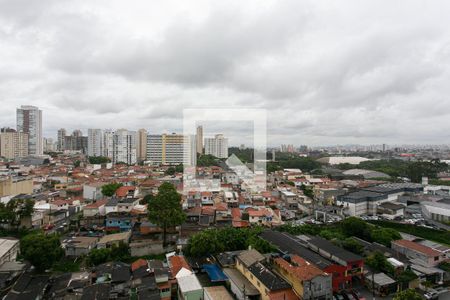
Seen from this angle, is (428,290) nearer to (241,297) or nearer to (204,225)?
(241,297)

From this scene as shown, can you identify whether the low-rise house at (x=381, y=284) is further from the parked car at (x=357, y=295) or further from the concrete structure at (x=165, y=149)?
the concrete structure at (x=165, y=149)

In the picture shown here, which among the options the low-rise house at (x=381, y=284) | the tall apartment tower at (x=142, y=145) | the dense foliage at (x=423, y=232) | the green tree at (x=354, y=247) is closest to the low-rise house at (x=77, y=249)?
the green tree at (x=354, y=247)

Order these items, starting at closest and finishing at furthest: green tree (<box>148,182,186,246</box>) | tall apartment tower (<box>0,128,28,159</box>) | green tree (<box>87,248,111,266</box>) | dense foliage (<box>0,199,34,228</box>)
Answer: green tree (<box>87,248,111,266</box>)
green tree (<box>148,182,186,246</box>)
dense foliage (<box>0,199,34,228</box>)
tall apartment tower (<box>0,128,28,159</box>)

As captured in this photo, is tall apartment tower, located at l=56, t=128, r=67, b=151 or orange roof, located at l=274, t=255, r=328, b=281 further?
tall apartment tower, located at l=56, t=128, r=67, b=151

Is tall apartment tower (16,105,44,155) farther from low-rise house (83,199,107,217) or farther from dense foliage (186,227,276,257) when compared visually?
dense foliage (186,227,276,257)

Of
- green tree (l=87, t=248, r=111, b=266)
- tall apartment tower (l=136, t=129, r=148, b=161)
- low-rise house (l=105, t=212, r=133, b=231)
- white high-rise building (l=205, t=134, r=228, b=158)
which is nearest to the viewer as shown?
green tree (l=87, t=248, r=111, b=266)

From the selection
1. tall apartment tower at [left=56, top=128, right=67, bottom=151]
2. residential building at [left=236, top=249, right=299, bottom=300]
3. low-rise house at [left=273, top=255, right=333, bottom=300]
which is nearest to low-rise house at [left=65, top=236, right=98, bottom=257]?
residential building at [left=236, top=249, right=299, bottom=300]
